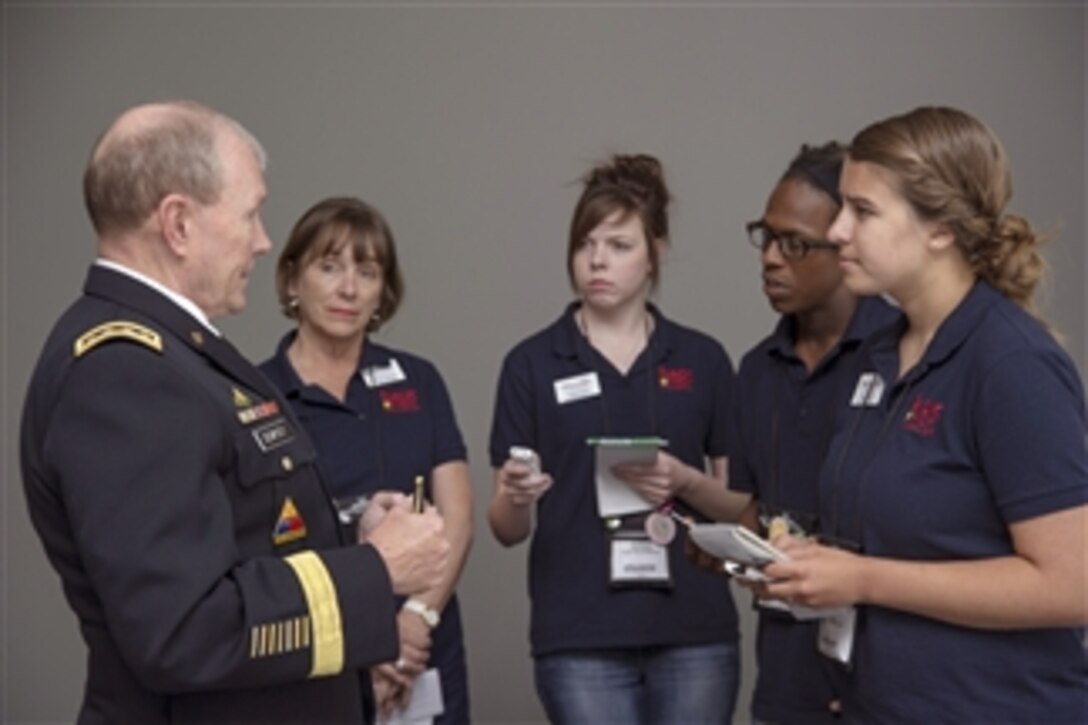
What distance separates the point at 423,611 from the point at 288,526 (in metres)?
1.13

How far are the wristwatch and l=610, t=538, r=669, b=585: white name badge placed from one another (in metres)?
0.45

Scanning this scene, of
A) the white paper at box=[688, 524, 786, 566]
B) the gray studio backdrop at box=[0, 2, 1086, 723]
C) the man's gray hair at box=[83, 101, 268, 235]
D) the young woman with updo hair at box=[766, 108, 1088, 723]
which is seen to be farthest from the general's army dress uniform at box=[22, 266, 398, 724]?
the gray studio backdrop at box=[0, 2, 1086, 723]

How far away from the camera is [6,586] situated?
518cm

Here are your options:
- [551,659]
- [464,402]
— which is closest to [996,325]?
[551,659]

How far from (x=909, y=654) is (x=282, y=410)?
3.49 ft

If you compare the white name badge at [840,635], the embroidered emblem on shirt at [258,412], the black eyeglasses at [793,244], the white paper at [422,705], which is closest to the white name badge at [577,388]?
the black eyeglasses at [793,244]

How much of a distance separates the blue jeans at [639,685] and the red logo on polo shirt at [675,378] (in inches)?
25.6

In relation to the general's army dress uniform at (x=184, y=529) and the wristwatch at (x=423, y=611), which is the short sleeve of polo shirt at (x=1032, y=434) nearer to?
the general's army dress uniform at (x=184, y=529)

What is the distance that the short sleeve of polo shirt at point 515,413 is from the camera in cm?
327

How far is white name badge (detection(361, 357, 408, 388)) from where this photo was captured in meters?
3.18

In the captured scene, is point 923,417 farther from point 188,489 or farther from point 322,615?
point 188,489

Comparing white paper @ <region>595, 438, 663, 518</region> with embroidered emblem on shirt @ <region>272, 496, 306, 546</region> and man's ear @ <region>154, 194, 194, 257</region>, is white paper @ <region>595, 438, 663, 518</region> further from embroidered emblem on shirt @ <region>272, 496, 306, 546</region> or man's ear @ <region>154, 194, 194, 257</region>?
man's ear @ <region>154, 194, 194, 257</region>


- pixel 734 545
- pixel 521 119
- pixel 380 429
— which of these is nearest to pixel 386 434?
pixel 380 429

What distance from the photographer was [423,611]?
2.98 metres
